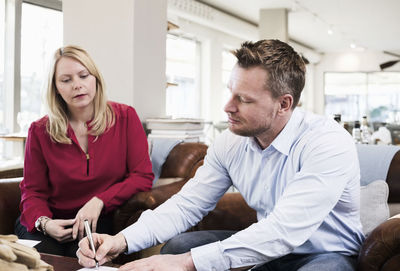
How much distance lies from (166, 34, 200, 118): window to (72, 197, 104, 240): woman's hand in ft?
20.7

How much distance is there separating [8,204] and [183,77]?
692cm

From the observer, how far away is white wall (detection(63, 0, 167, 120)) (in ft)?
11.1

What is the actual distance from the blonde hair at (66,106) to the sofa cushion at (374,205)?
4.13 ft

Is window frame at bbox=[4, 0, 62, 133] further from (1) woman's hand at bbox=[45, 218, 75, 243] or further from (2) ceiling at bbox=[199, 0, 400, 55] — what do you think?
(2) ceiling at bbox=[199, 0, 400, 55]

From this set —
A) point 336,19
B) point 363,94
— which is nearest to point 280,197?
point 336,19

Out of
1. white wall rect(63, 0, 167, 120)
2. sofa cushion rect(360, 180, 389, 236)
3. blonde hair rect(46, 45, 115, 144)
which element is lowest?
sofa cushion rect(360, 180, 389, 236)

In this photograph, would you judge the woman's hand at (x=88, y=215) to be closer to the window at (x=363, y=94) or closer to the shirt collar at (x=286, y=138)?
the shirt collar at (x=286, y=138)

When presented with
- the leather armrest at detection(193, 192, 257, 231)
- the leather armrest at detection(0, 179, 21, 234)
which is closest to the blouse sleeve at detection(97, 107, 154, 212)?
the leather armrest at detection(193, 192, 257, 231)

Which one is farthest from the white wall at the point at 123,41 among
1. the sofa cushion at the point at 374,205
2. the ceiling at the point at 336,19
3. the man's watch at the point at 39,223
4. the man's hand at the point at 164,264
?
the ceiling at the point at 336,19

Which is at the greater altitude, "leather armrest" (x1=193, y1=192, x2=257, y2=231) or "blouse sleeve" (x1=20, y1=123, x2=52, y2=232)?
"blouse sleeve" (x1=20, y1=123, x2=52, y2=232)

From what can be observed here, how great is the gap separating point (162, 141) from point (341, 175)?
1.64 m

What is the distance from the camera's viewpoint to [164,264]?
4.39ft

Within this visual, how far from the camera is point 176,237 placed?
1.71 metres

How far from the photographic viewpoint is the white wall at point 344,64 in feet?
48.2
